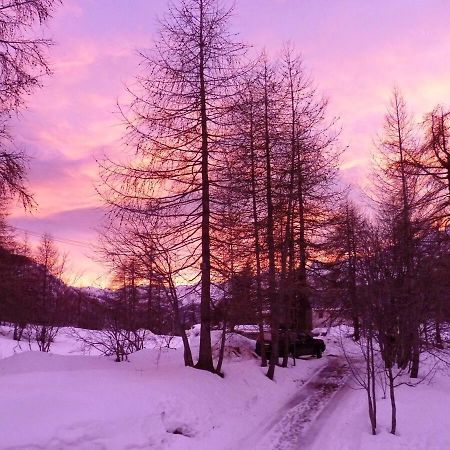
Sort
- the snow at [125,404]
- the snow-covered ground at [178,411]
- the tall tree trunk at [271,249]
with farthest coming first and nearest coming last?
the tall tree trunk at [271,249]
the snow-covered ground at [178,411]
the snow at [125,404]

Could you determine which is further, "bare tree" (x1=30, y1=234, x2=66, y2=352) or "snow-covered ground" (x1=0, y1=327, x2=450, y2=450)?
"bare tree" (x1=30, y1=234, x2=66, y2=352)

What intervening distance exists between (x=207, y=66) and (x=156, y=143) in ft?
10.1

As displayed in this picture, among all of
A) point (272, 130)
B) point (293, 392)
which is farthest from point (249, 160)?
point (293, 392)

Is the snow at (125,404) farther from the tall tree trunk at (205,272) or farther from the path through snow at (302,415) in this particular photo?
the tall tree trunk at (205,272)

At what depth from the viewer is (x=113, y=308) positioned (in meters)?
19.3

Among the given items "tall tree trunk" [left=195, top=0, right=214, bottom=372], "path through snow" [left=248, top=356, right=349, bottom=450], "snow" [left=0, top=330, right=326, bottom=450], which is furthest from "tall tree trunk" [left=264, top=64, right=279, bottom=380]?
"tall tree trunk" [left=195, top=0, right=214, bottom=372]

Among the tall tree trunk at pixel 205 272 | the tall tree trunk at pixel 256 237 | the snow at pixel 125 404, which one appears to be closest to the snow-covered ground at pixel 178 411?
the snow at pixel 125 404

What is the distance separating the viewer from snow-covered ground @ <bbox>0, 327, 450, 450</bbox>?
9297 mm

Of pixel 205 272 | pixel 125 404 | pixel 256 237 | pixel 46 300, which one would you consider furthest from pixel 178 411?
pixel 46 300

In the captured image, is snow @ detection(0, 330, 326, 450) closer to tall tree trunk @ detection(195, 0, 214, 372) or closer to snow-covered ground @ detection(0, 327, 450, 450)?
snow-covered ground @ detection(0, 327, 450, 450)

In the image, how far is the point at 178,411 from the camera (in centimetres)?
1148

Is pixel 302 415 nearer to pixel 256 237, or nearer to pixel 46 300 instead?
pixel 256 237

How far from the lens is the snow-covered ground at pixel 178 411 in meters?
9.30

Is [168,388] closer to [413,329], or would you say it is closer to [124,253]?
[124,253]
